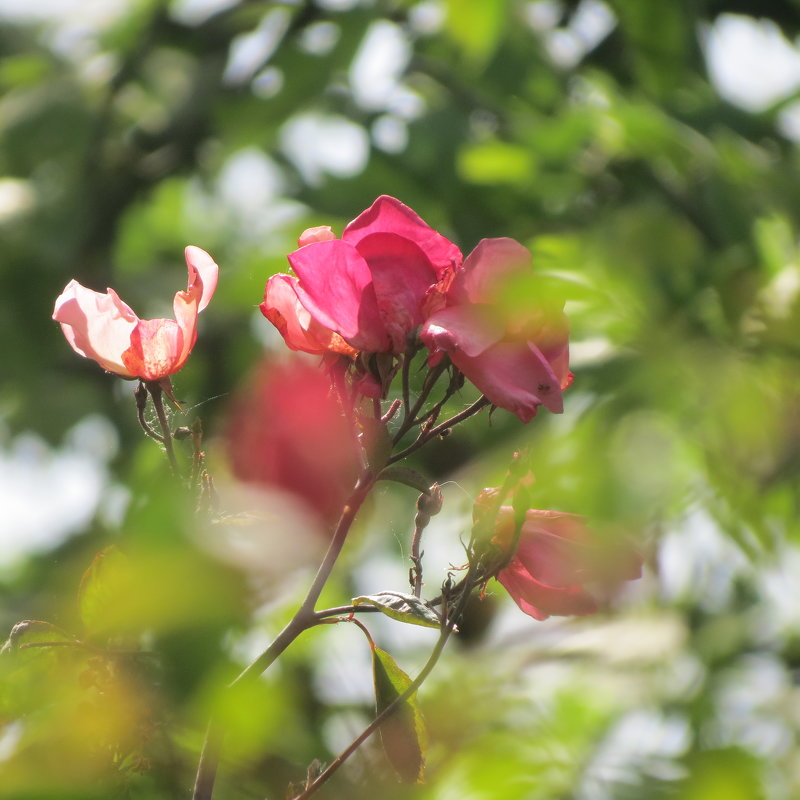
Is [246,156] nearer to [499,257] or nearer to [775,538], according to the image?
[775,538]

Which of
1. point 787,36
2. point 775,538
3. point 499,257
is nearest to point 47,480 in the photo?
point 787,36

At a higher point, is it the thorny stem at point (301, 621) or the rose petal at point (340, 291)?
Result: the rose petal at point (340, 291)

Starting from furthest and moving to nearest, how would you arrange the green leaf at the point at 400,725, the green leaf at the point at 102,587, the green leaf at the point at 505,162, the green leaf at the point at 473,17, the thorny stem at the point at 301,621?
the green leaf at the point at 505,162
the green leaf at the point at 473,17
the green leaf at the point at 400,725
the thorny stem at the point at 301,621
the green leaf at the point at 102,587

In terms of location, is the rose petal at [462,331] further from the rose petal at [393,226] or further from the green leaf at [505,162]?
the green leaf at [505,162]

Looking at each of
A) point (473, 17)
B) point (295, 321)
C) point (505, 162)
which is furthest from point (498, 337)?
point (505, 162)

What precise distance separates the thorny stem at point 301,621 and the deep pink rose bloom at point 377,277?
66mm

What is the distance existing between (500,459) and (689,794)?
0.25m

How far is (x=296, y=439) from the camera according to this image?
49 centimetres

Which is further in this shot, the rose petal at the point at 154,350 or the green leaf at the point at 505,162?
the green leaf at the point at 505,162

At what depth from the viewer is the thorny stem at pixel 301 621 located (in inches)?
15.8

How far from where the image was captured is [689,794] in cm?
37

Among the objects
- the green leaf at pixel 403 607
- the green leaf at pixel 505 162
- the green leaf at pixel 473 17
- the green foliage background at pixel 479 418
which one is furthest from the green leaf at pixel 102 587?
the green leaf at pixel 505 162

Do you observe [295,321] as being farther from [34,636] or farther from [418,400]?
[34,636]

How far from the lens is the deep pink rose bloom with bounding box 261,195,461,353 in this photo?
51 centimetres
